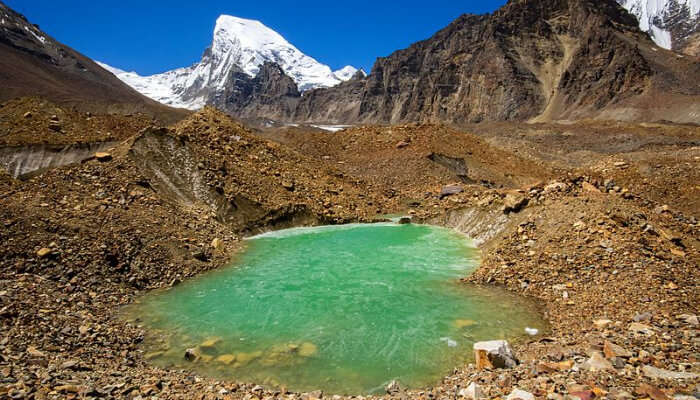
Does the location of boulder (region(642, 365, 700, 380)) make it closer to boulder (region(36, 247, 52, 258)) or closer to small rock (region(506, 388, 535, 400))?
small rock (region(506, 388, 535, 400))

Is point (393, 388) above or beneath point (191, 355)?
above

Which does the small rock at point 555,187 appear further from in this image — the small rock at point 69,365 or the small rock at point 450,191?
the small rock at point 69,365

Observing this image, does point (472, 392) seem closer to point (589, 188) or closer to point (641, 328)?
point (641, 328)

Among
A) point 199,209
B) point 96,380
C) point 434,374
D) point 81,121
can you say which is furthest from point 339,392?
point 81,121

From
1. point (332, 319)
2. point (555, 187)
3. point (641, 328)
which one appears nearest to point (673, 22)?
point (555, 187)

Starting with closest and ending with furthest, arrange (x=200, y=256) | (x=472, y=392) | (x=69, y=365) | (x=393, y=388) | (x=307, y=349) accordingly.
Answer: (x=472, y=392)
(x=393, y=388)
(x=69, y=365)
(x=307, y=349)
(x=200, y=256)

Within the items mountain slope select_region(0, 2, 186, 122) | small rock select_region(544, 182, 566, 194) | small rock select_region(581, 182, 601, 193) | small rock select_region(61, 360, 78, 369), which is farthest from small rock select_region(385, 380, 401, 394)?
mountain slope select_region(0, 2, 186, 122)
